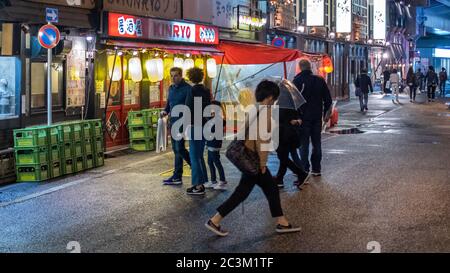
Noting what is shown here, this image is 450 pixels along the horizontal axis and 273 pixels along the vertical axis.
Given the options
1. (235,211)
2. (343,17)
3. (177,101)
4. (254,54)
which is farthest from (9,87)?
(343,17)

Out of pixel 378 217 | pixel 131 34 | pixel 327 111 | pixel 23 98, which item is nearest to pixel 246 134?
pixel 378 217

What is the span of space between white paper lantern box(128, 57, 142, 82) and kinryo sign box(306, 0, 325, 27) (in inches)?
647

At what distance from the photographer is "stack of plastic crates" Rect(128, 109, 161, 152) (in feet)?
51.4

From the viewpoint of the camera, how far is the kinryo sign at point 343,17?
117ft

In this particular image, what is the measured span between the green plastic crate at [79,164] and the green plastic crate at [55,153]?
51 cm

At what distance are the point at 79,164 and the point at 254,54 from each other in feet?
22.8

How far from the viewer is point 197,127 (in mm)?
10008

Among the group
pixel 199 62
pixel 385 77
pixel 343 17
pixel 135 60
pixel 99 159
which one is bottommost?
pixel 99 159

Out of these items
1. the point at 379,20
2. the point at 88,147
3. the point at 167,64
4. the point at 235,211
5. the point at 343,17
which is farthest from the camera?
the point at 379,20

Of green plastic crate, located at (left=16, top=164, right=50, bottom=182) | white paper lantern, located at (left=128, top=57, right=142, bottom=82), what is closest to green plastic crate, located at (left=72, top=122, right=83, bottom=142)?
green plastic crate, located at (left=16, top=164, right=50, bottom=182)

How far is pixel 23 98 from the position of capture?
41.3 ft

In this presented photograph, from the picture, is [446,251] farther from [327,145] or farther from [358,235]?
[327,145]

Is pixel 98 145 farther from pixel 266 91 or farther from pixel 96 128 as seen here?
pixel 266 91

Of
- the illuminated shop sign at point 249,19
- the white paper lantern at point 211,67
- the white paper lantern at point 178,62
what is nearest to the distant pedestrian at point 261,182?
→ the white paper lantern at point 178,62
